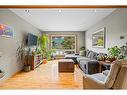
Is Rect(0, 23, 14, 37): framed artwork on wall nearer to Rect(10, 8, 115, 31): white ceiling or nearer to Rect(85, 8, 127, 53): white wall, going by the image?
Rect(10, 8, 115, 31): white ceiling

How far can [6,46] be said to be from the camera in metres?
4.12

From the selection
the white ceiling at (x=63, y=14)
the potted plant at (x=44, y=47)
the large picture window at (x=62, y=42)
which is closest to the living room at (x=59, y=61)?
the white ceiling at (x=63, y=14)

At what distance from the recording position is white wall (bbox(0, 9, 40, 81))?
12.8ft

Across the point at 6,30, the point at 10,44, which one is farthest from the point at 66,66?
the point at 6,30

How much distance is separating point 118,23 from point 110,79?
262 cm

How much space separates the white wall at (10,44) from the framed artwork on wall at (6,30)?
0.11 m

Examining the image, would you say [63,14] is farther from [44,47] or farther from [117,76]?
[44,47]

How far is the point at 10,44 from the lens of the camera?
14.6 feet

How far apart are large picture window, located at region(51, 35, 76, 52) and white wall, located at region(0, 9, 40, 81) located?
15.1 ft

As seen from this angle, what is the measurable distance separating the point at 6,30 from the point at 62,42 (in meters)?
6.35
